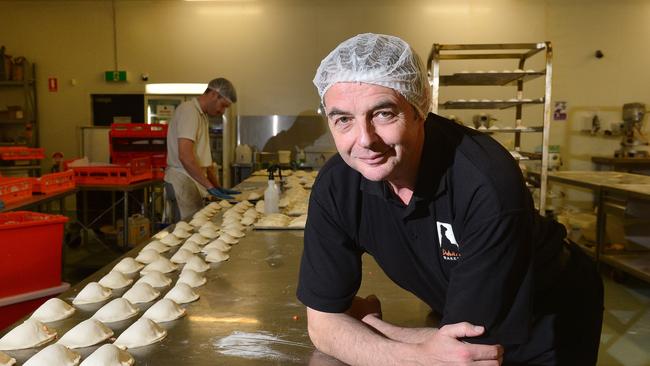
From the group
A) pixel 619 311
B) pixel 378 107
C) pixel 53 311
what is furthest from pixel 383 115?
pixel 619 311

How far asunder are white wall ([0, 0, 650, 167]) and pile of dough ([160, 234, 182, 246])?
5.01 meters

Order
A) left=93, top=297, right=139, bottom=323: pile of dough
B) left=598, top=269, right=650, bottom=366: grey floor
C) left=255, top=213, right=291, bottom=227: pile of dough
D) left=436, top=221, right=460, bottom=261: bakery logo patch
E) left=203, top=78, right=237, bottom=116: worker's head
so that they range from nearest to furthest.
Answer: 1. left=436, top=221, right=460, bottom=261: bakery logo patch
2. left=93, top=297, right=139, bottom=323: pile of dough
3. left=255, top=213, right=291, bottom=227: pile of dough
4. left=598, top=269, right=650, bottom=366: grey floor
5. left=203, top=78, right=237, bottom=116: worker's head

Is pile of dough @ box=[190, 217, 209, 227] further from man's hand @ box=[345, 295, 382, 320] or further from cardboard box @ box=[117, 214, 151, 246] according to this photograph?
cardboard box @ box=[117, 214, 151, 246]

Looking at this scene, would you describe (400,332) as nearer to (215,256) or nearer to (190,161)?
(215,256)

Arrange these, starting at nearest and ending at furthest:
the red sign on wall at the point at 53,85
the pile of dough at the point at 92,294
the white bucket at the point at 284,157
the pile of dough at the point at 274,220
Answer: the pile of dough at the point at 92,294
the pile of dough at the point at 274,220
the white bucket at the point at 284,157
the red sign on wall at the point at 53,85

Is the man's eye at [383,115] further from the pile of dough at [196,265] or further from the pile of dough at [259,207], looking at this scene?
the pile of dough at [259,207]

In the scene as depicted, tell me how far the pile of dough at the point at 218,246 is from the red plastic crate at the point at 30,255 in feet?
2.16

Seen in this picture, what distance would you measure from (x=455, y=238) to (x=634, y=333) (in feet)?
9.42

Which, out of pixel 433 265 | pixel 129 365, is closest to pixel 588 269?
pixel 433 265

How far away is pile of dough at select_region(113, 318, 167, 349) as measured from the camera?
1248 millimetres

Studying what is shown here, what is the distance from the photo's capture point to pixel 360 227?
122cm

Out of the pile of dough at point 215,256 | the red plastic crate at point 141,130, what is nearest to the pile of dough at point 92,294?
the pile of dough at point 215,256

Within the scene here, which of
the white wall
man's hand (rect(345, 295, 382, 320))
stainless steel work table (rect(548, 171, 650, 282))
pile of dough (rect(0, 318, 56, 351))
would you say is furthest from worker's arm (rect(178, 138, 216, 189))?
the white wall

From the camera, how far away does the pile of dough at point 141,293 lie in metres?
1.57
